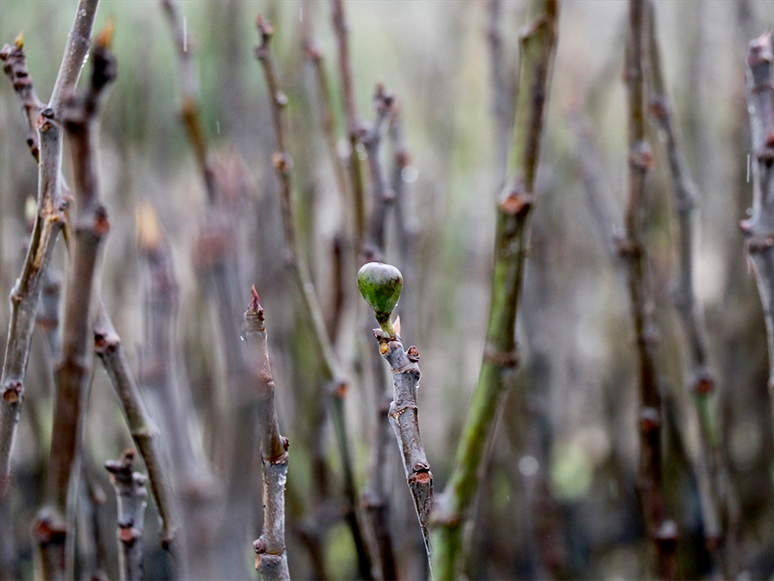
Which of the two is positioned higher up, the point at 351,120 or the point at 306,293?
the point at 351,120

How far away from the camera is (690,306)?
111 centimetres

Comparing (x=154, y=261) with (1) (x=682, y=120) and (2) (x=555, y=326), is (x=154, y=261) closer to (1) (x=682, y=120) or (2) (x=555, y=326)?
(2) (x=555, y=326)

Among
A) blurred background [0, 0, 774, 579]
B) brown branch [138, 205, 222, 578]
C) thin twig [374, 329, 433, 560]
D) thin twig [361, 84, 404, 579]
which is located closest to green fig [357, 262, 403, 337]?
thin twig [374, 329, 433, 560]

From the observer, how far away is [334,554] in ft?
7.23

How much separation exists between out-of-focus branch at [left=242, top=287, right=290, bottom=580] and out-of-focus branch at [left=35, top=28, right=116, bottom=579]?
0.14m

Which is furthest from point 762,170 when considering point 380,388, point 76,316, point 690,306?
point 76,316

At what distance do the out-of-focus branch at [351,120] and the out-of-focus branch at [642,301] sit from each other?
35 cm

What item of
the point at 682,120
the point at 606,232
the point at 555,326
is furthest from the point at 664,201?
the point at 606,232

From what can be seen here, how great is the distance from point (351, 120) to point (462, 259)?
56.4 inches

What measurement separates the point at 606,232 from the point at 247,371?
97 centimetres

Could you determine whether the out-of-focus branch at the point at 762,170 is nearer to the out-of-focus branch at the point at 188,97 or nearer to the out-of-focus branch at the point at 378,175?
the out-of-focus branch at the point at 378,175

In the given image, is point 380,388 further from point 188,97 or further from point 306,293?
point 188,97

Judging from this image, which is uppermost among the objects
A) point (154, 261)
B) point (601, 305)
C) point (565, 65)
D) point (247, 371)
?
point (565, 65)

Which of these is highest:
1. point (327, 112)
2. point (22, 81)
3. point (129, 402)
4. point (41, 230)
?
point (327, 112)
